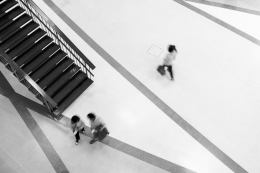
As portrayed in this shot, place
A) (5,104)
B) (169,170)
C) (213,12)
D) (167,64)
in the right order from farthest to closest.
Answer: (213,12) < (167,64) < (5,104) < (169,170)

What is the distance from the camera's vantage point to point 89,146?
5.89 meters

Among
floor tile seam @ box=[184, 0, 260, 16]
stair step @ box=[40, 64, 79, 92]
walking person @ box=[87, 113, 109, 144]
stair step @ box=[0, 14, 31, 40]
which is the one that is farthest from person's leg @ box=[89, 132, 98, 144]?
floor tile seam @ box=[184, 0, 260, 16]

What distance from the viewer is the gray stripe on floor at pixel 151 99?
19.3ft

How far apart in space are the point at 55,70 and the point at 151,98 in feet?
9.75

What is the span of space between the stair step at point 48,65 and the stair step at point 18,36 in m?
0.94

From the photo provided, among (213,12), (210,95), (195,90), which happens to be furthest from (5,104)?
(213,12)

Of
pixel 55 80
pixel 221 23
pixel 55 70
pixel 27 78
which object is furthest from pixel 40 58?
pixel 221 23

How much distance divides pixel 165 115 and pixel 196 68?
212cm

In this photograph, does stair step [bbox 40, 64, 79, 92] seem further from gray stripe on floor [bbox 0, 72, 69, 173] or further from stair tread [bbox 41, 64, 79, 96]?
gray stripe on floor [bbox 0, 72, 69, 173]

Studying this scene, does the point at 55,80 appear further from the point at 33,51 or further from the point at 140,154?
the point at 140,154

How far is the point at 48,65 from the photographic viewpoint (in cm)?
634

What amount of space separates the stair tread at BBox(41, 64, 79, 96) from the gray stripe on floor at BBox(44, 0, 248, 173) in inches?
51.4

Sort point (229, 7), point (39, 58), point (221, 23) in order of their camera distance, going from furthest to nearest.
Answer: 1. point (229, 7)
2. point (221, 23)
3. point (39, 58)

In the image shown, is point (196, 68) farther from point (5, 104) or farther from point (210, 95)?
point (5, 104)
